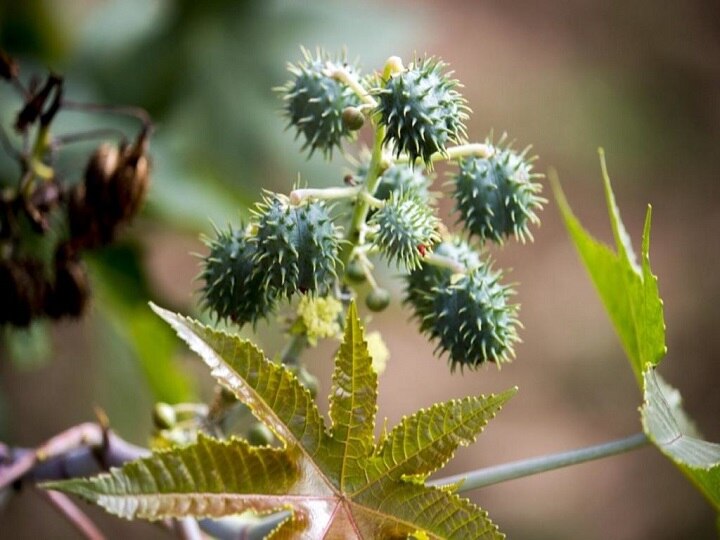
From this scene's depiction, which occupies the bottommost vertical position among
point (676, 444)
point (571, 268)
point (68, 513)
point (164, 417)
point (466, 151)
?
point (571, 268)

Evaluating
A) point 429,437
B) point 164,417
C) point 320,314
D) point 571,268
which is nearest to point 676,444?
point 429,437

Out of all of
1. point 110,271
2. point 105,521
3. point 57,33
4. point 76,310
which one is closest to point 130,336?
point 110,271

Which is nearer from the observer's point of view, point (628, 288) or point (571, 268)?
point (628, 288)

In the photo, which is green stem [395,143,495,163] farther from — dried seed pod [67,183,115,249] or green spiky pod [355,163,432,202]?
dried seed pod [67,183,115,249]

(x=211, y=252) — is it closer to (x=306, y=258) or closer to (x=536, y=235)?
(x=306, y=258)

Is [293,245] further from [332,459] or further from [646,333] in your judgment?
[646,333]

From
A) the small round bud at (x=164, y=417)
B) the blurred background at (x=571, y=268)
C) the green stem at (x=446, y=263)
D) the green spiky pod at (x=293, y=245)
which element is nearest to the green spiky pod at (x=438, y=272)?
the green stem at (x=446, y=263)
